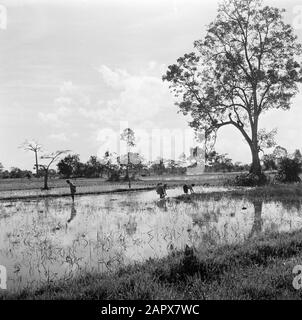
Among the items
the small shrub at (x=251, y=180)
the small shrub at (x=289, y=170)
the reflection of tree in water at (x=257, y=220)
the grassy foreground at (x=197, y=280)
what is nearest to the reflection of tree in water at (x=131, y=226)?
the reflection of tree in water at (x=257, y=220)

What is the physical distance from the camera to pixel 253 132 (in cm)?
3356

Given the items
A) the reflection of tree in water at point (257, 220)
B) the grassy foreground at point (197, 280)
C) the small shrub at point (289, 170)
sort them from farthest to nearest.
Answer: the small shrub at point (289, 170) < the reflection of tree in water at point (257, 220) < the grassy foreground at point (197, 280)

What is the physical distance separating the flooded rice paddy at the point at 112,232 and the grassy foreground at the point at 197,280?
2.64 feet

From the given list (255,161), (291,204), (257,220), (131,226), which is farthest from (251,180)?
(131,226)

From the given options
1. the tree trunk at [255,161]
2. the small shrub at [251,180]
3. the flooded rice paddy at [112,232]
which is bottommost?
the flooded rice paddy at [112,232]

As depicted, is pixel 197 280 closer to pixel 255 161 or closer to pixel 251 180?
pixel 251 180

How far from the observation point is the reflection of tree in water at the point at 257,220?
1124 centimetres

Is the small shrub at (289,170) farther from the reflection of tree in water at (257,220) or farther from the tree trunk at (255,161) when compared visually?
the reflection of tree in water at (257,220)

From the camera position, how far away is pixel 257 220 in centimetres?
1347

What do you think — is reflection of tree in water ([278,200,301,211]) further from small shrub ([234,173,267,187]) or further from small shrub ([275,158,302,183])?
small shrub ([275,158,302,183])

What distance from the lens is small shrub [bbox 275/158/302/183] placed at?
35938 millimetres
